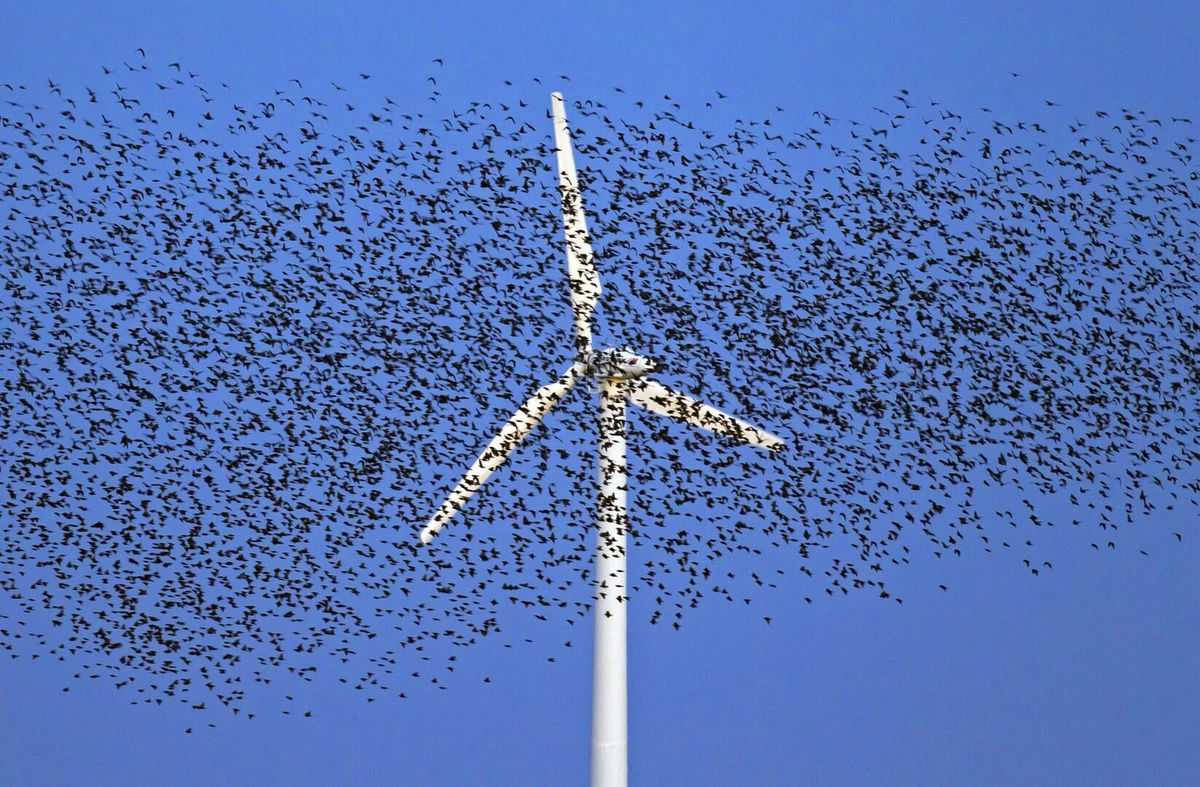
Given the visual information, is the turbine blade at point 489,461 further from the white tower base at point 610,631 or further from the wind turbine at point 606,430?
the white tower base at point 610,631

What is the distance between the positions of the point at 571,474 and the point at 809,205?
381 centimetres

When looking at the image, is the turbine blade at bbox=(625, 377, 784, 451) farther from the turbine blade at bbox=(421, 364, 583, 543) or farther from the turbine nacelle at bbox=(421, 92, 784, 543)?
the turbine blade at bbox=(421, 364, 583, 543)

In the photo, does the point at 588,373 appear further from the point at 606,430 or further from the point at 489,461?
the point at 489,461

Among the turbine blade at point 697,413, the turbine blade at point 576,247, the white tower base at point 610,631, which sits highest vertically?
the turbine blade at point 576,247

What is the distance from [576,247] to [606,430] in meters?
2.50

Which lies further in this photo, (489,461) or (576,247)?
(576,247)

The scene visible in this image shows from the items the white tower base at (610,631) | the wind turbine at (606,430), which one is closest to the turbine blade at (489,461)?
the wind turbine at (606,430)

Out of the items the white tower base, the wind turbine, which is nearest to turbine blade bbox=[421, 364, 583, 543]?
the wind turbine

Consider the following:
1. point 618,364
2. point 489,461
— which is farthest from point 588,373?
point 489,461

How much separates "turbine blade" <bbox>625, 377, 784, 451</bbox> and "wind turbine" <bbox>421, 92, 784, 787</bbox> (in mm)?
13

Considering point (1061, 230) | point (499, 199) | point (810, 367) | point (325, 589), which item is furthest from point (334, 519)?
point (1061, 230)

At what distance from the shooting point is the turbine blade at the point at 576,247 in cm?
1942

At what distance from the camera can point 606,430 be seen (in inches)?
758

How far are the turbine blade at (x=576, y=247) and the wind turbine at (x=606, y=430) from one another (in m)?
0.01
